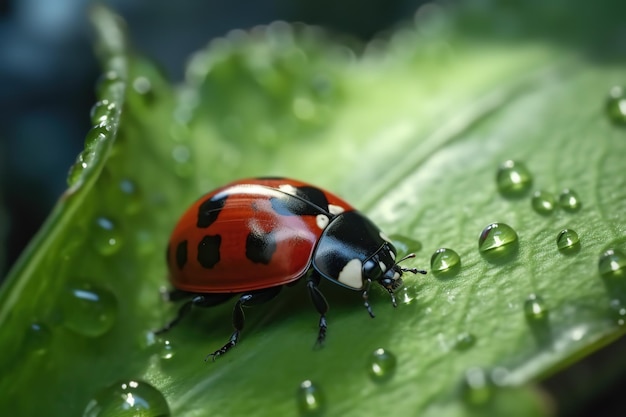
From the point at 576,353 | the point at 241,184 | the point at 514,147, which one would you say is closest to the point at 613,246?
the point at 576,353

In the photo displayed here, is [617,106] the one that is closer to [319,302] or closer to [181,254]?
[319,302]

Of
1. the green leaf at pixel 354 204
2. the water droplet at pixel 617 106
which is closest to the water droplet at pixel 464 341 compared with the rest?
the green leaf at pixel 354 204

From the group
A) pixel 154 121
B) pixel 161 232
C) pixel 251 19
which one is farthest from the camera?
pixel 251 19

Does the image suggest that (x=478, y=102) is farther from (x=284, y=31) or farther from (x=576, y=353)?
(x=576, y=353)

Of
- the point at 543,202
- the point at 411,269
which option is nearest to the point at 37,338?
the point at 411,269

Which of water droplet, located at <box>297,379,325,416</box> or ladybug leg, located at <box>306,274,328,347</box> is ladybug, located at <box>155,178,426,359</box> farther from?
water droplet, located at <box>297,379,325,416</box>

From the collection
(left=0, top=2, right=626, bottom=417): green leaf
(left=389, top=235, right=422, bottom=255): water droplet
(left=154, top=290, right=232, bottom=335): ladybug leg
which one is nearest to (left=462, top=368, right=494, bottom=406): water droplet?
(left=0, top=2, right=626, bottom=417): green leaf
